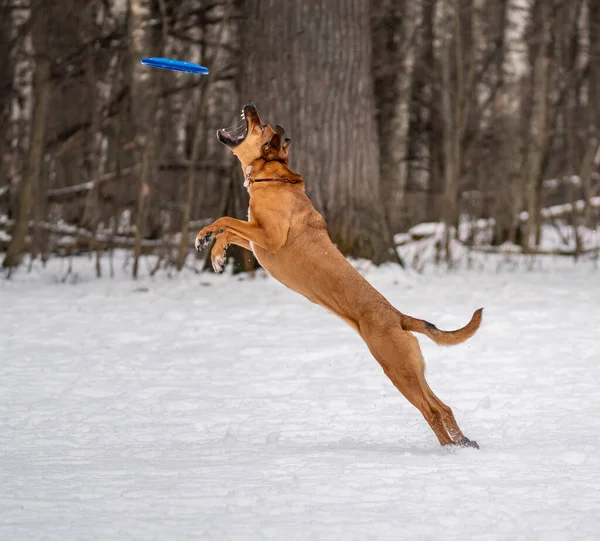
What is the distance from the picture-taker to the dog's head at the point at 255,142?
618 cm

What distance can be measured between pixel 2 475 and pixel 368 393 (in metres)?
2.90

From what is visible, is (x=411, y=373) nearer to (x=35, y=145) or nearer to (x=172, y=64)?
(x=172, y=64)

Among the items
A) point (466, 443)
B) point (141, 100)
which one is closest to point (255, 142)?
point (466, 443)

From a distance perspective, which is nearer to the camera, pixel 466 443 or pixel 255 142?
pixel 466 443

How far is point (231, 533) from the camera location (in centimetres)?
348

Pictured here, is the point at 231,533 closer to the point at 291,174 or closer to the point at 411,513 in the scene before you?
the point at 411,513

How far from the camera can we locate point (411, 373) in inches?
200

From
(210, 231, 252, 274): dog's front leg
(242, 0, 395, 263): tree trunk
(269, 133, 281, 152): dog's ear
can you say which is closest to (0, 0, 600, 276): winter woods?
(242, 0, 395, 263): tree trunk

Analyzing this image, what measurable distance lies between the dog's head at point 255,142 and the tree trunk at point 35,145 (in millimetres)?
6692

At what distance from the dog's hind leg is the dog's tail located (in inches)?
2.5

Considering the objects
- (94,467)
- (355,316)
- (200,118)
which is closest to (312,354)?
(355,316)

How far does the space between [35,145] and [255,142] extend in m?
6.95

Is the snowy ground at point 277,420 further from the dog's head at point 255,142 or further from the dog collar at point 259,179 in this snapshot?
the dog's head at point 255,142

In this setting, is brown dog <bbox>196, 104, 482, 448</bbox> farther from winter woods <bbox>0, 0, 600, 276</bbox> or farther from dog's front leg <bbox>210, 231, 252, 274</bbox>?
winter woods <bbox>0, 0, 600, 276</bbox>
